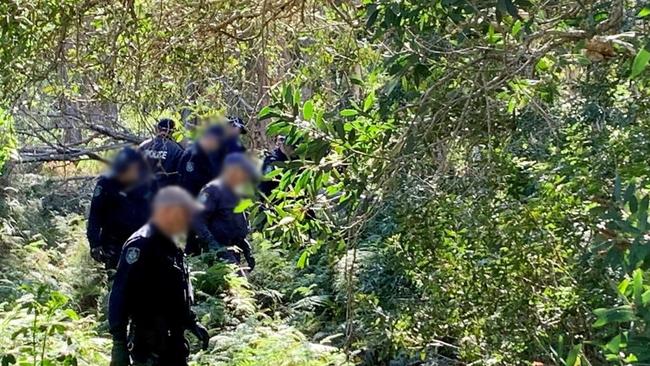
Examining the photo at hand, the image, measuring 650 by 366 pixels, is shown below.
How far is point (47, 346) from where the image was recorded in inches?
156

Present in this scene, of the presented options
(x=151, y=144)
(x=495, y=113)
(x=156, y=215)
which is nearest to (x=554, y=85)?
(x=495, y=113)

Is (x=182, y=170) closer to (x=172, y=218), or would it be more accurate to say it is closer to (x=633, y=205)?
(x=172, y=218)

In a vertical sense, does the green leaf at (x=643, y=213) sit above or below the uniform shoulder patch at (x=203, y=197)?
above

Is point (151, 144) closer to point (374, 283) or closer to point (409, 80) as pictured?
point (409, 80)

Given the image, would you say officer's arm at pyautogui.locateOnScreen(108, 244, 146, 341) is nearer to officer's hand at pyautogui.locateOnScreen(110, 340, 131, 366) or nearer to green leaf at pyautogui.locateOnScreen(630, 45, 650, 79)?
officer's hand at pyautogui.locateOnScreen(110, 340, 131, 366)

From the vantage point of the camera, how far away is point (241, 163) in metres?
0.64

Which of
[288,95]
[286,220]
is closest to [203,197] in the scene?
[288,95]

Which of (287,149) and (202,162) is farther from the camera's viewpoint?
(287,149)

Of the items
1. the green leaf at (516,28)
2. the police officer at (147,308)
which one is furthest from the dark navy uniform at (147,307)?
the green leaf at (516,28)

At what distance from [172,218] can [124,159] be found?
0.21 ft

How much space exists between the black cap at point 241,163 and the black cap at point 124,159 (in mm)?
67

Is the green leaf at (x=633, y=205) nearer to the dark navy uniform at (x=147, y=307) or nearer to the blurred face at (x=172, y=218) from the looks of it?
the dark navy uniform at (x=147, y=307)

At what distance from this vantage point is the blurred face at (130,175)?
2.00 ft

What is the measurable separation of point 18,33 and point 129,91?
502 mm
